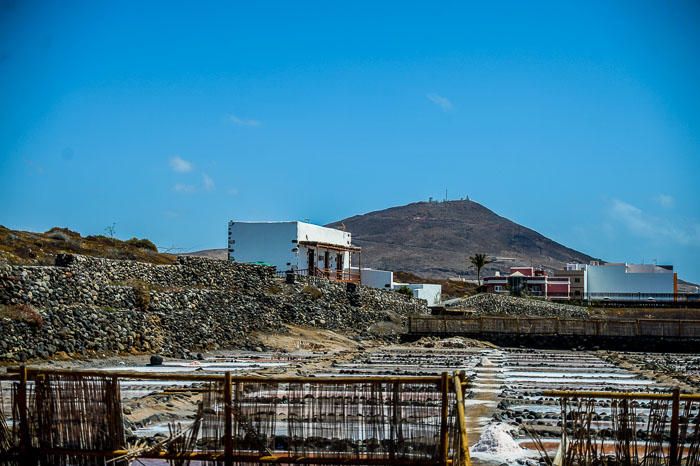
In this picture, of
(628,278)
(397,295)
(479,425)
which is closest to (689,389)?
(479,425)

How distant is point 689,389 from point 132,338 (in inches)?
694

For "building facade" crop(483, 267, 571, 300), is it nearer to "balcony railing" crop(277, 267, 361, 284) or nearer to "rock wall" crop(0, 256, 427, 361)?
"balcony railing" crop(277, 267, 361, 284)

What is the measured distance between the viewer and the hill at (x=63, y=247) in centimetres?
3584

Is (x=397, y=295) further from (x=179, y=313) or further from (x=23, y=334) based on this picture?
(x=23, y=334)

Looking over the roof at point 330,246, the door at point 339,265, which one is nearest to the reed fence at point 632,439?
the roof at point 330,246

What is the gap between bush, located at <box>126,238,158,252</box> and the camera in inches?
1992

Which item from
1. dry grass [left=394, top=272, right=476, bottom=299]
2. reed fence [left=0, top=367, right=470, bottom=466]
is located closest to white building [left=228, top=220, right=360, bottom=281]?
dry grass [left=394, top=272, right=476, bottom=299]

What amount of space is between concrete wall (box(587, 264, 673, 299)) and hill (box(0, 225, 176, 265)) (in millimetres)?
64097

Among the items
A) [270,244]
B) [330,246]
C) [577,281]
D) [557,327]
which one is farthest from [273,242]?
[577,281]

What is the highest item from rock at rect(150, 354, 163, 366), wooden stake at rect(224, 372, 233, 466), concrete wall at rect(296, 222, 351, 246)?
concrete wall at rect(296, 222, 351, 246)

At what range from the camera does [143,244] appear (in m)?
51.3

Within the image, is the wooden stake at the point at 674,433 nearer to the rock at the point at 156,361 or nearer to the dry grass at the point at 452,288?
the rock at the point at 156,361

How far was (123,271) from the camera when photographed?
3369 cm

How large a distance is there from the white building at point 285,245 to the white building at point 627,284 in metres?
51.6
